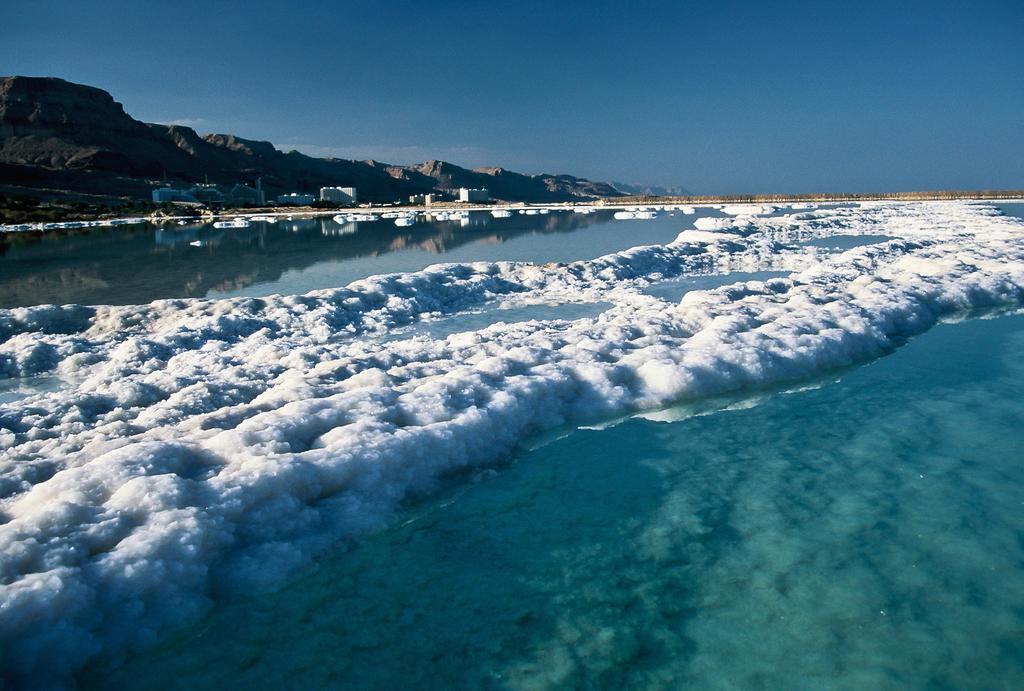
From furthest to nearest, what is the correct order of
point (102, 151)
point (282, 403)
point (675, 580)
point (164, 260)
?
point (102, 151)
point (164, 260)
point (282, 403)
point (675, 580)

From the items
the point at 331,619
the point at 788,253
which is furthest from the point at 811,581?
the point at 788,253

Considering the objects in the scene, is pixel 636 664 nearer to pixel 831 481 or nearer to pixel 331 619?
pixel 331 619

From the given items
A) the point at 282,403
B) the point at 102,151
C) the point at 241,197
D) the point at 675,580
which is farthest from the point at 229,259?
the point at 102,151

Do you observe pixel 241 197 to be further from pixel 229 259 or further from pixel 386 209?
pixel 229 259

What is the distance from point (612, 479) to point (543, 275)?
13.9m

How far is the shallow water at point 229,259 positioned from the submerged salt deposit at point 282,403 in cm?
571

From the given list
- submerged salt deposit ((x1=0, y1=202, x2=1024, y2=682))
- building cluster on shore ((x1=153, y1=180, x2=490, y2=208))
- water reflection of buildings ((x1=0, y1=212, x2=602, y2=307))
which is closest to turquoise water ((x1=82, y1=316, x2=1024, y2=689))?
submerged salt deposit ((x1=0, y1=202, x2=1024, y2=682))

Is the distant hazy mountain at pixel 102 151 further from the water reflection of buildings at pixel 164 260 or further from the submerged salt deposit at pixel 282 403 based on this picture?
the submerged salt deposit at pixel 282 403

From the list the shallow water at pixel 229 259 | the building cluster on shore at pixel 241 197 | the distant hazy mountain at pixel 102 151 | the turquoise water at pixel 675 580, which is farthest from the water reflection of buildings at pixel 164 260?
the distant hazy mountain at pixel 102 151

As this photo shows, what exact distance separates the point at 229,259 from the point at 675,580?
1095 inches

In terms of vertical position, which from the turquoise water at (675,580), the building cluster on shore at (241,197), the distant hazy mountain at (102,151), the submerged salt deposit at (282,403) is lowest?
the turquoise water at (675,580)

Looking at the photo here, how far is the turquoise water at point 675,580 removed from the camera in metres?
3.90

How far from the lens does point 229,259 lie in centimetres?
2856

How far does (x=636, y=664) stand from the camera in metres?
3.93
